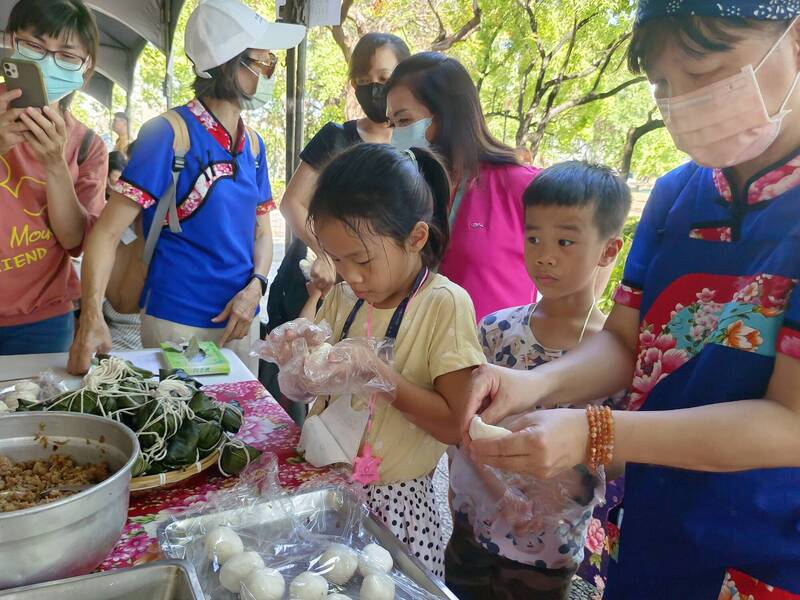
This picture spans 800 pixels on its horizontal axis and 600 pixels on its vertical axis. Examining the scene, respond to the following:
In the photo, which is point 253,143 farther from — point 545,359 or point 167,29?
point 167,29

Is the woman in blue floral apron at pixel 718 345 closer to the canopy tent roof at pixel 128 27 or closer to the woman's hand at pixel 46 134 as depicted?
the woman's hand at pixel 46 134

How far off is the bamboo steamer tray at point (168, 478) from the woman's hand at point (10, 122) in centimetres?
127

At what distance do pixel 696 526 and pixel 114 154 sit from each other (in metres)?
5.42

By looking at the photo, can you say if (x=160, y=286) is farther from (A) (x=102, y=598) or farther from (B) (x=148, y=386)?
(A) (x=102, y=598)

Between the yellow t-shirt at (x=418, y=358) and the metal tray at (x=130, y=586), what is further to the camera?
the yellow t-shirt at (x=418, y=358)

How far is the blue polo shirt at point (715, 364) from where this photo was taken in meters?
0.87

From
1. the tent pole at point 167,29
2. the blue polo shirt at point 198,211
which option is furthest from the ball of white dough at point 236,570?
the tent pole at point 167,29

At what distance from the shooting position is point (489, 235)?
1983 mm

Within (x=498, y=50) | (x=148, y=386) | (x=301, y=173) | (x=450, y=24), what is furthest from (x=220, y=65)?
(x=450, y=24)

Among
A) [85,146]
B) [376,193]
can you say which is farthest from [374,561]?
[85,146]

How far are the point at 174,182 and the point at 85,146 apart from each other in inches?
16.9

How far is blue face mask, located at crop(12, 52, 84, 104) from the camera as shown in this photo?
183 centimetres

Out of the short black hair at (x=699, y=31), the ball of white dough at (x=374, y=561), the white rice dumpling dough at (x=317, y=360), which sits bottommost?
the ball of white dough at (x=374, y=561)

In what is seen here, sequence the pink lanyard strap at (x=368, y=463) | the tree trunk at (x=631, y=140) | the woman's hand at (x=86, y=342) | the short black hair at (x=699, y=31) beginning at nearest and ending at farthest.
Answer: the short black hair at (x=699, y=31)
the pink lanyard strap at (x=368, y=463)
the woman's hand at (x=86, y=342)
the tree trunk at (x=631, y=140)
